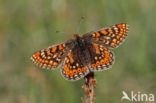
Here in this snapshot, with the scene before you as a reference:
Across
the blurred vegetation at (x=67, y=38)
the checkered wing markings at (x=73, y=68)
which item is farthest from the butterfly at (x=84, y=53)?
the blurred vegetation at (x=67, y=38)

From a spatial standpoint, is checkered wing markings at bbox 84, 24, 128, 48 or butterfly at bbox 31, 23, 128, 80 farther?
checkered wing markings at bbox 84, 24, 128, 48

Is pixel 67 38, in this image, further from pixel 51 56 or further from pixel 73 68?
pixel 73 68

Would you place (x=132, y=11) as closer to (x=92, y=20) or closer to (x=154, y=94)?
(x=92, y=20)

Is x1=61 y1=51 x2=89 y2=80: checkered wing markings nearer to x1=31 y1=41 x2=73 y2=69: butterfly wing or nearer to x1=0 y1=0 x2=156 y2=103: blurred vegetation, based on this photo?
x1=31 y1=41 x2=73 y2=69: butterfly wing

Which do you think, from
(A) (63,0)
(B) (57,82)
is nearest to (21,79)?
(B) (57,82)

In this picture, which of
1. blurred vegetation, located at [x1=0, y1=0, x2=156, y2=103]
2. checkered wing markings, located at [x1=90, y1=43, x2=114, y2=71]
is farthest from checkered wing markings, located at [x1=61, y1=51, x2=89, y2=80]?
blurred vegetation, located at [x1=0, y1=0, x2=156, y2=103]
